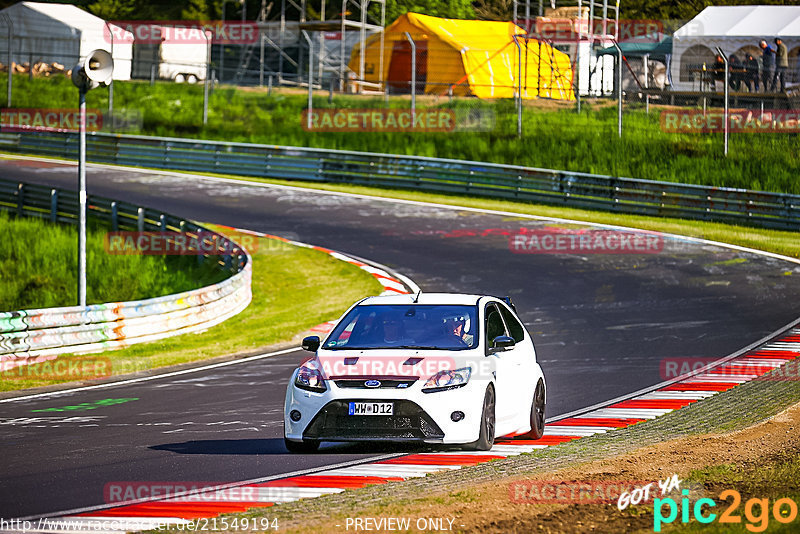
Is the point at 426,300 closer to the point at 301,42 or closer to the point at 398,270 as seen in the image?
the point at 398,270

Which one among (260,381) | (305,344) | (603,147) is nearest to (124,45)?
(603,147)

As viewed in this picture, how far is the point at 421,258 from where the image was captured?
26.6m

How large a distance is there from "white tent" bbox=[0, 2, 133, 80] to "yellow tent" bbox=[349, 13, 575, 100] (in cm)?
1303

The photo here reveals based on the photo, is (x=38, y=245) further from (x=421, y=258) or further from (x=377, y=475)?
(x=377, y=475)

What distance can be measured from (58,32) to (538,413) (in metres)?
50.0

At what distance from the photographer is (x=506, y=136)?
39.6 metres

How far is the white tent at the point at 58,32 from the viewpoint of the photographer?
56.1 metres

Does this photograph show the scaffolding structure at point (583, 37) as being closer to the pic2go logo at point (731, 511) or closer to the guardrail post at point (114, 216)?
the guardrail post at point (114, 216)

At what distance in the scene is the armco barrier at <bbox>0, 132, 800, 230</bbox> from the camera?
3145cm

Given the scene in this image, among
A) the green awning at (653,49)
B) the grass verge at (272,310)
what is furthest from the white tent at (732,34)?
the grass verge at (272,310)

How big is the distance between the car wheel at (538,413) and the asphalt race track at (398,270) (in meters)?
1.61

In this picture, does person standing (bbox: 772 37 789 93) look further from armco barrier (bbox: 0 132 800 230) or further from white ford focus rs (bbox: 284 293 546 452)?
white ford focus rs (bbox: 284 293 546 452)

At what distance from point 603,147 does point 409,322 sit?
26.8 metres

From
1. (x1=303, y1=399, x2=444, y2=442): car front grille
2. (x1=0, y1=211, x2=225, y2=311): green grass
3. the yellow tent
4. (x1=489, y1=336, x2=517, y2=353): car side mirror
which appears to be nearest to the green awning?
the yellow tent
